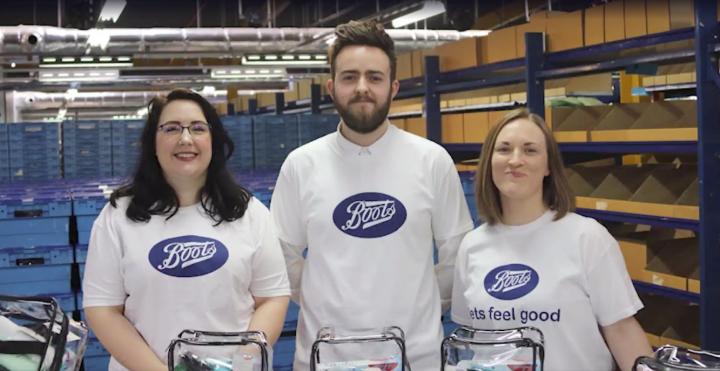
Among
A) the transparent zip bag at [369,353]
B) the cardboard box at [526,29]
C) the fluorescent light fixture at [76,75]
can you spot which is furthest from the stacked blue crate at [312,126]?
the transparent zip bag at [369,353]

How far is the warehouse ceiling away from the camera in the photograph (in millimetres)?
10719

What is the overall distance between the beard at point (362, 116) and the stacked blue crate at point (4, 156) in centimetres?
626

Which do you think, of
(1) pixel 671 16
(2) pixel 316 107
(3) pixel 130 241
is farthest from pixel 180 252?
(2) pixel 316 107

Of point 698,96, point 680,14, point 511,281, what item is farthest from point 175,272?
point 680,14

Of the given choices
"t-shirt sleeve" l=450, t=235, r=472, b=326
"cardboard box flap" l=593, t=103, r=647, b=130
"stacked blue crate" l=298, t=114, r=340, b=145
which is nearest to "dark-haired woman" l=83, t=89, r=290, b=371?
"t-shirt sleeve" l=450, t=235, r=472, b=326

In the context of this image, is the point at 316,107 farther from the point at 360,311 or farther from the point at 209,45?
the point at 360,311

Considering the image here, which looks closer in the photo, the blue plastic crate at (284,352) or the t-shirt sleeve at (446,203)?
the t-shirt sleeve at (446,203)

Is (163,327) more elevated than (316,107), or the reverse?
(316,107)

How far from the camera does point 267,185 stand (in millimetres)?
5402

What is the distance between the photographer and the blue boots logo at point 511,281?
6.73ft

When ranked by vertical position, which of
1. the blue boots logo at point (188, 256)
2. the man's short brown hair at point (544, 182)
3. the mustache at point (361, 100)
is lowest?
the blue boots logo at point (188, 256)

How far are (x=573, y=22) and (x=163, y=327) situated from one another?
12.8 ft

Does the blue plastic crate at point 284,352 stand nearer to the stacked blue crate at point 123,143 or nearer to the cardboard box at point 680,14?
the cardboard box at point 680,14

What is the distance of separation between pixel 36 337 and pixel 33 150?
6.93 meters
